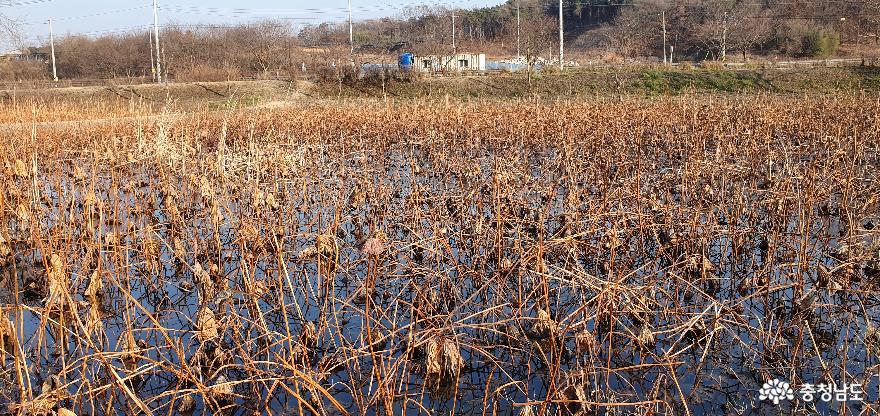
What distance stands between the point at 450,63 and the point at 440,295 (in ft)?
104

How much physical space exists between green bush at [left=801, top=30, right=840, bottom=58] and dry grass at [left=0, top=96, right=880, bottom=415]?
36.8m

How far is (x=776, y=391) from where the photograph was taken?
2631mm

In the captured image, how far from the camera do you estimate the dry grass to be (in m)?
2.61

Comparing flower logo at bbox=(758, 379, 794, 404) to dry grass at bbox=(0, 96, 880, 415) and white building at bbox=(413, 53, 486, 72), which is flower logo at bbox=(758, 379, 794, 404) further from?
white building at bbox=(413, 53, 486, 72)

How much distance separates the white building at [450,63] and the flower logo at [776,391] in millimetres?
27167

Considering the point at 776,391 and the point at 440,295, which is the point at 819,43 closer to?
the point at 440,295

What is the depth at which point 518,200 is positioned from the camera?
16.4 ft

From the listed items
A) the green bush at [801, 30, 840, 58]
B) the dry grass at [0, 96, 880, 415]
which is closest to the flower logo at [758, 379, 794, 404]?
the dry grass at [0, 96, 880, 415]

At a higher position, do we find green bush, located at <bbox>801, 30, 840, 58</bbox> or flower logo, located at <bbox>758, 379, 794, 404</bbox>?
green bush, located at <bbox>801, 30, 840, 58</bbox>

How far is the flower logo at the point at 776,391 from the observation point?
2594 millimetres

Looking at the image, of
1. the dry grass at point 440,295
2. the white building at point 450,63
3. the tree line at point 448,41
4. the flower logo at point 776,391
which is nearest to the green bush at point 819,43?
the tree line at point 448,41

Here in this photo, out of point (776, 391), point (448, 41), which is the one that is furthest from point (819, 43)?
point (776, 391)

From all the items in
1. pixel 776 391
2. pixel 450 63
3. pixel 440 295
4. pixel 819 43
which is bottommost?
pixel 776 391

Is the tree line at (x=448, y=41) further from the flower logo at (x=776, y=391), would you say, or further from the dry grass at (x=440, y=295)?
the flower logo at (x=776, y=391)
